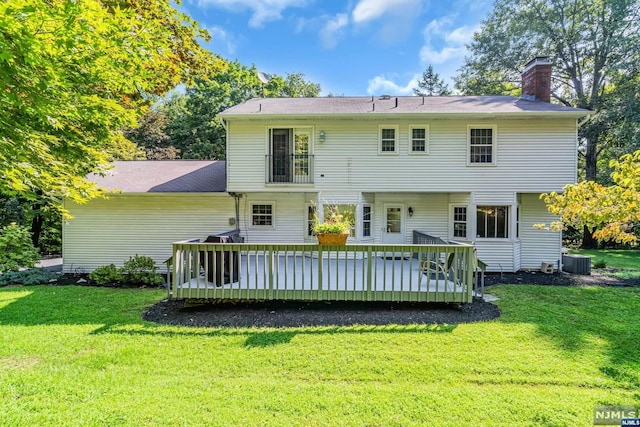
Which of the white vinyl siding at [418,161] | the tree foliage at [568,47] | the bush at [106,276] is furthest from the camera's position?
the tree foliage at [568,47]

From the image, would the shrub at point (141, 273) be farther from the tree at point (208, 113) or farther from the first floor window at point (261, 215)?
the tree at point (208, 113)

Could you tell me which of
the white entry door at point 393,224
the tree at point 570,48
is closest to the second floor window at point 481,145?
the white entry door at point 393,224

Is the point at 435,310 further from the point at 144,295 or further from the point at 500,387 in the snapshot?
the point at 144,295

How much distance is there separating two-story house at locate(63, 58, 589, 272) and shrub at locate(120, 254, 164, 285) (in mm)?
1312

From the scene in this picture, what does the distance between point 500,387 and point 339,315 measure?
9.89 feet

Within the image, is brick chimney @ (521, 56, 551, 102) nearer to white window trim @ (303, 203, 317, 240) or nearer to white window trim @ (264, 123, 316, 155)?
white window trim @ (264, 123, 316, 155)

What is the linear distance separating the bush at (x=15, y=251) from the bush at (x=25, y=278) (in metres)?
0.80

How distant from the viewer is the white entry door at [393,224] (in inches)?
431

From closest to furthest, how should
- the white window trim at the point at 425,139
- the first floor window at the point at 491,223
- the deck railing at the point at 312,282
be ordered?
the deck railing at the point at 312,282 → the white window trim at the point at 425,139 → the first floor window at the point at 491,223

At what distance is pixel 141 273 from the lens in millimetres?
8891

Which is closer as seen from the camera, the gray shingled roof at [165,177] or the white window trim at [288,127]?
the white window trim at [288,127]

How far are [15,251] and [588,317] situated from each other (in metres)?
16.6

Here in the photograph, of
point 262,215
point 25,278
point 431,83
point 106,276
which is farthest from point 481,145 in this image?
point 431,83

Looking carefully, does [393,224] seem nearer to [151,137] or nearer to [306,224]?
[306,224]
